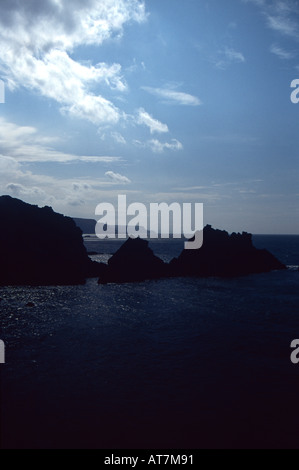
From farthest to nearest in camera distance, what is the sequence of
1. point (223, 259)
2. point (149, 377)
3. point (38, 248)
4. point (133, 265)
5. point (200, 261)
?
1. point (223, 259)
2. point (200, 261)
3. point (133, 265)
4. point (38, 248)
5. point (149, 377)

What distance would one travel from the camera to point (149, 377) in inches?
977

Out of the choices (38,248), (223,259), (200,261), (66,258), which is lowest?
(200,261)

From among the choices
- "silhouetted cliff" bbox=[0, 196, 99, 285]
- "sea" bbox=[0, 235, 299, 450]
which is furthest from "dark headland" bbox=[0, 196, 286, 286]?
"sea" bbox=[0, 235, 299, 450]

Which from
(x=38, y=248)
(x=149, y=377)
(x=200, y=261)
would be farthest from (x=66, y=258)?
(x=149, y=377)

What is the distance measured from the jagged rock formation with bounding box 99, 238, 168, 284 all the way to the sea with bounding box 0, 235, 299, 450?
27888mm

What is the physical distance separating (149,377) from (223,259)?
244 feet

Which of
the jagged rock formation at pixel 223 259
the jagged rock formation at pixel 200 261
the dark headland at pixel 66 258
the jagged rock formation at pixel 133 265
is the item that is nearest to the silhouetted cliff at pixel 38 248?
the dark headland at pixel 66 258

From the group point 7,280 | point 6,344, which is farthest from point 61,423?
point 7,280

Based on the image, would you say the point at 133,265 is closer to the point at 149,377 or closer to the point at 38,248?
the point at 38,248

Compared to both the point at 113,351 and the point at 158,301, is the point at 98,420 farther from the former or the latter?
A: the point at 158,301

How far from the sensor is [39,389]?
22719mm

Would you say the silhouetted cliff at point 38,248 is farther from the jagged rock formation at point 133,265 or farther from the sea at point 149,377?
the sea at point 149,377

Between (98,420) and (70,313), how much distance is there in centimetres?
2798

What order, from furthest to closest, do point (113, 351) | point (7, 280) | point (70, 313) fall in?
point (7, 280), point (70, 313), point (113, 351)
